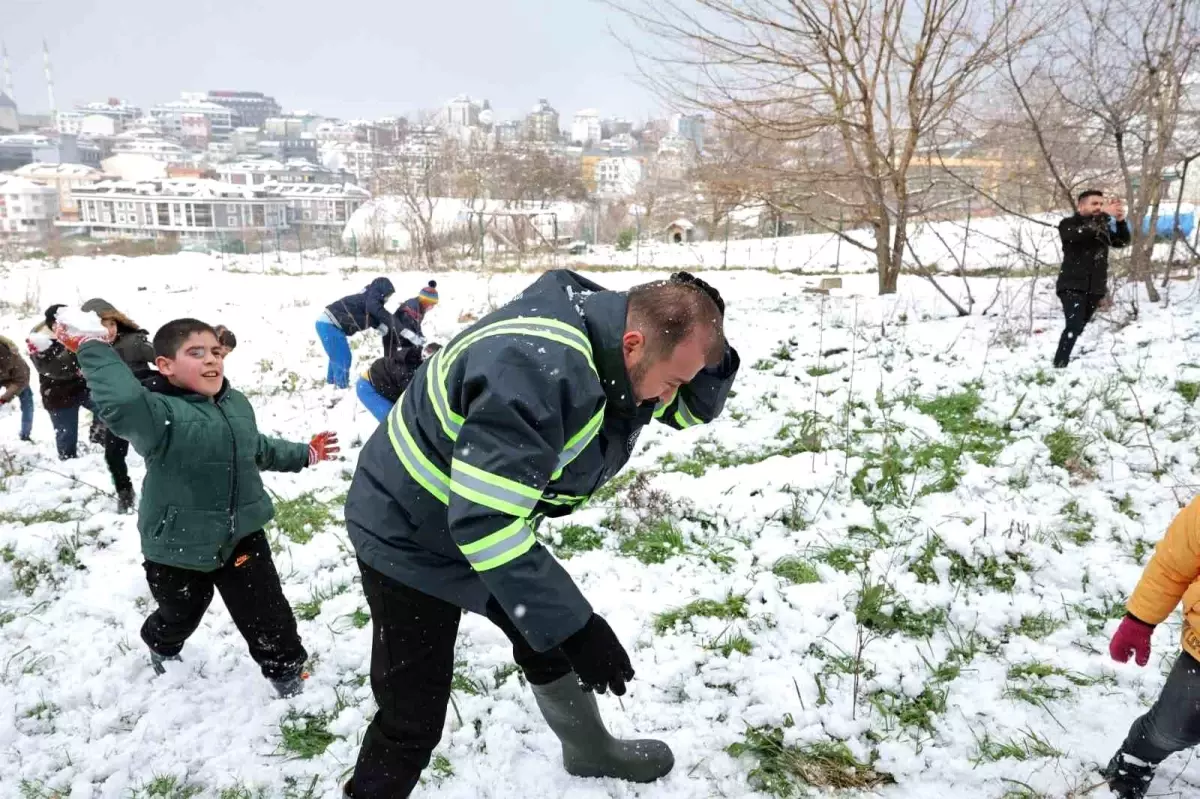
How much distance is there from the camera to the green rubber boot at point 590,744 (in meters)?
2.26

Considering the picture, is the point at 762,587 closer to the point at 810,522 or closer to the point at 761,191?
the point at 810,522

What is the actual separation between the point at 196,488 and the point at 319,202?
279ft

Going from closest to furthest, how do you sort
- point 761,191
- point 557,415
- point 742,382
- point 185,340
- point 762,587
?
point 557,415, point 185,340, point 762,587, point 742,382, point 761,191

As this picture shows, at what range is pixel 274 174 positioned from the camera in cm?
10356

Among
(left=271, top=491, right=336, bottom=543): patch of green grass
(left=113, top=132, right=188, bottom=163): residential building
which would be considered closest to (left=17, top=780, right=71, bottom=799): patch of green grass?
(left=271, top=491, right=336, bottom=543): patch of green grass

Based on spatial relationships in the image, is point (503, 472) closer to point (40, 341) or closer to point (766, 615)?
point (766, 615)

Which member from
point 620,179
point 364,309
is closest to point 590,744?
point 364,309

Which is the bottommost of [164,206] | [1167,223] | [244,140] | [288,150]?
[1167,223]

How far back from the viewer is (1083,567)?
3379 mm

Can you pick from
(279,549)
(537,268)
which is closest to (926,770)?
(279,549)

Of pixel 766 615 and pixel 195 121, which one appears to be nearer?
pixel 766 615

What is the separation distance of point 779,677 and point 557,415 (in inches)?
72.7

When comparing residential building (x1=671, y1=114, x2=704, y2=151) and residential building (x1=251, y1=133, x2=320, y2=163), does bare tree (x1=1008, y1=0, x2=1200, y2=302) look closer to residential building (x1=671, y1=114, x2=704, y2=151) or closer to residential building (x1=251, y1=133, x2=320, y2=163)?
residential building (x1=671, y1=114, x2=704, y2=151)

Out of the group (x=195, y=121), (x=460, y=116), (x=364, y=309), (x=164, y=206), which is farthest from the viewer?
(x=195, y=121)
